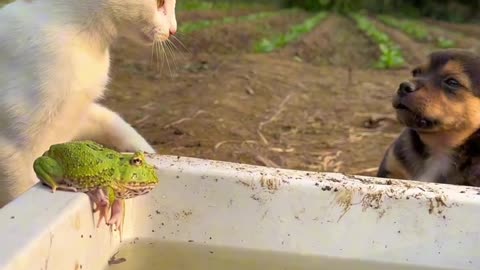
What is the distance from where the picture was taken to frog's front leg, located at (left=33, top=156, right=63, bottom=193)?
87.7 inches

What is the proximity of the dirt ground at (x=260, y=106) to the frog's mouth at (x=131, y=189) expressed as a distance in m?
1.47

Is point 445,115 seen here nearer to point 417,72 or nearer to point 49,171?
point 417,72

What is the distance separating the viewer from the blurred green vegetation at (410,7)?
2672cm

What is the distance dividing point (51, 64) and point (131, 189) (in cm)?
88

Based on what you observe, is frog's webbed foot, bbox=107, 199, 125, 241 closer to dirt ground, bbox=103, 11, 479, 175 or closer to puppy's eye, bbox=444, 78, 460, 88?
dirt ground, bbox=103, 11, 479, 175

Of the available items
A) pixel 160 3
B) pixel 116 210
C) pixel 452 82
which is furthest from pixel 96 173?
pixel 452 82

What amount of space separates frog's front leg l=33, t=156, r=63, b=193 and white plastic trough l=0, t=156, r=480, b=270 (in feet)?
1.06

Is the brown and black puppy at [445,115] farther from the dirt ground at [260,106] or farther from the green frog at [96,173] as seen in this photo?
the green frog at [96,173]

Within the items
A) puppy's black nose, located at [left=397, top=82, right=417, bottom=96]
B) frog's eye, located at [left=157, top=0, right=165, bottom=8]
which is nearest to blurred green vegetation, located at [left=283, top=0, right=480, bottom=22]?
puppy's black nose, located at [left=397, top=82, right=417, bottom=96]

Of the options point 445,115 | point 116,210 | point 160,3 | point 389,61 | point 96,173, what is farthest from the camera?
point 389,61

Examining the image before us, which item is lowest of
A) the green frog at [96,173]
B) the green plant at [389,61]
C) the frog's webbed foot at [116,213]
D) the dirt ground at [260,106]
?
the green plant at [389,61]

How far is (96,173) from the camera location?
2.22 metres

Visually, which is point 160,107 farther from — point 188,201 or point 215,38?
point 215,38

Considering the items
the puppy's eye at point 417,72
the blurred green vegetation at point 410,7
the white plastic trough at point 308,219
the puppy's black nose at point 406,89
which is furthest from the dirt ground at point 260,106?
the blurred green vegetation at point 410,7
